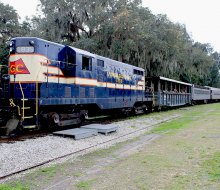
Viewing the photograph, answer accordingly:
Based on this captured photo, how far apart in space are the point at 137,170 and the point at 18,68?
7519 millimetres

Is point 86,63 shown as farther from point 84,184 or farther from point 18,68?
point 84,184

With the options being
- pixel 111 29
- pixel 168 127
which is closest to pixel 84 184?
pixel 168 127

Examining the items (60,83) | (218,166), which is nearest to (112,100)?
(60,83)

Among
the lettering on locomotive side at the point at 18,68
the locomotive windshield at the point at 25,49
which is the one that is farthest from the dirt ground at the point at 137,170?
the locomotive windshield at the point at 25,49

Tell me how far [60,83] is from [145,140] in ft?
15.1

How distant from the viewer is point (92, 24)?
28.9 metres

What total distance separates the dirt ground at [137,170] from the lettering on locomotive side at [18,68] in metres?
5.12

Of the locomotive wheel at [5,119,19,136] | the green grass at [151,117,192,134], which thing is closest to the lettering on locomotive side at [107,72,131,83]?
the green grass at [151,117,192,134]

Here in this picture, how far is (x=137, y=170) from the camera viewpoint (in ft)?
21.4

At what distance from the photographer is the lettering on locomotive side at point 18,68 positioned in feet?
39.1

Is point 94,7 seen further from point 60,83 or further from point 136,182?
point 136,182

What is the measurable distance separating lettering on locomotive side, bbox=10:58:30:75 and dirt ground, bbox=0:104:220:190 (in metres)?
5.12

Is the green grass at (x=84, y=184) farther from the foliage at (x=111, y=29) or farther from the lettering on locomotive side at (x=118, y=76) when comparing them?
the foliage at (x=111, y=29)

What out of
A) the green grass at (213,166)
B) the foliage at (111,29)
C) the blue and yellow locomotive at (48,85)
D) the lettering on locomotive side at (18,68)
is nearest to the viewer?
the green grass at (213,166)
